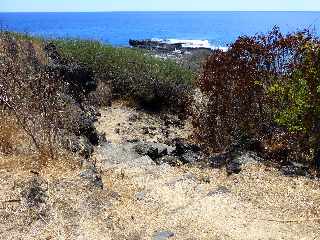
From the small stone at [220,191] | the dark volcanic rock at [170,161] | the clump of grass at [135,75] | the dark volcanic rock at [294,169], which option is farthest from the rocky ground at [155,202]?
the clump of grass at [135,75]

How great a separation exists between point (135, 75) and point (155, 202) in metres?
13.6

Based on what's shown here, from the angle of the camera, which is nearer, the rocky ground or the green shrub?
the rocky ground

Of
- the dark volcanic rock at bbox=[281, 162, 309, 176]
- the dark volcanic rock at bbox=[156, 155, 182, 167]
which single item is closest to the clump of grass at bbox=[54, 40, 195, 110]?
the dark volcanic rock at bbox=[156, 155, 182, 167]

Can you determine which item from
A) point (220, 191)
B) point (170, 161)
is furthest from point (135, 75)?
point (220, 191)

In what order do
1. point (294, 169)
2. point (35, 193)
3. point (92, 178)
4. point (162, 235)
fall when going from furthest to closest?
point (294, 169) < point (92, 178) < point (35, 193) < point (162, 235)

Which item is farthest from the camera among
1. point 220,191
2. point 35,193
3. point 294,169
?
point 294,169

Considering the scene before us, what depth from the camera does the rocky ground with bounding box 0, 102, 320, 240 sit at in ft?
26.1

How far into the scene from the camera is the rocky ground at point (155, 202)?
794 cm

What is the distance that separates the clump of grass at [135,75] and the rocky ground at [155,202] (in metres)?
10.2

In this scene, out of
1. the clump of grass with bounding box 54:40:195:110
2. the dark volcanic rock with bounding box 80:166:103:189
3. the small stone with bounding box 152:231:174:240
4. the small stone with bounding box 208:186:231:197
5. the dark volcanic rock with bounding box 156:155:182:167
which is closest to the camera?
the small stone with bounding box 152:231:174:240

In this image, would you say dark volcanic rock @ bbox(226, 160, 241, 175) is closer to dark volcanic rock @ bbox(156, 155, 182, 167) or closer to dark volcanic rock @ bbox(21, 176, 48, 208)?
dark volcanic rock @ bbox(156, 155, 182, 167)

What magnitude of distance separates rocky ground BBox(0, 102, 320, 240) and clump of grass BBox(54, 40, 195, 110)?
10159 mm

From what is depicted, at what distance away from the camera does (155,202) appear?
9.21 m

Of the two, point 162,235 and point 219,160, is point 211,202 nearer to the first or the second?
point 162,235
